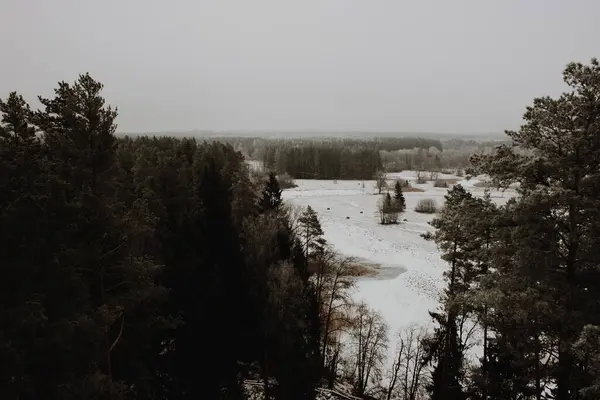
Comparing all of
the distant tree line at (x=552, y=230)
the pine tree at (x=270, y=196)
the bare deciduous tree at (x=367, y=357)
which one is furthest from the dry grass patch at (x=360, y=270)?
the distant tree line at (x=552, y=230)

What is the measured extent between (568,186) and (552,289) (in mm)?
2349

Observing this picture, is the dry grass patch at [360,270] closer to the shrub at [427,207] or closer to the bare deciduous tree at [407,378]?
the bare deciduous tree at [407,378]

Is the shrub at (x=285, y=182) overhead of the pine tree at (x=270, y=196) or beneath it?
beneath

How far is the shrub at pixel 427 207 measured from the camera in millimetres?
78625

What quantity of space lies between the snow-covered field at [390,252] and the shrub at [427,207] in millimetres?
1881

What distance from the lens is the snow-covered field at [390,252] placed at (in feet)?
107

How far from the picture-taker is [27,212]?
7875 mm

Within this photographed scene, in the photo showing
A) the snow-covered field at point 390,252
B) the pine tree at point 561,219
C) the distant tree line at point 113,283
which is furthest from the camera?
the snow-covered field at point 390,252

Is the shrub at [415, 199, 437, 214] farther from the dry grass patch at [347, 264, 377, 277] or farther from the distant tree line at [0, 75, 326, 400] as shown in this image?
the distant tree line at [0, 75, 326, 400]

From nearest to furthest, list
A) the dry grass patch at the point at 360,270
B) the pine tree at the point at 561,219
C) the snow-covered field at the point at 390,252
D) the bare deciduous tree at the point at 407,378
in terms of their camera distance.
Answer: the pine tree at the point at 561,219, the bare deciduous tree at the point at 407,378, the snow-covered field at the point at 390,252, the dry grass patch at the point at 360,270

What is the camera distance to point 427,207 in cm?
7912

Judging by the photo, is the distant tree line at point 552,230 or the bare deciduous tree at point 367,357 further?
the bare deciduous tree at point 367,357

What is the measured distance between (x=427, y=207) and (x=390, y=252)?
32466 millimetres

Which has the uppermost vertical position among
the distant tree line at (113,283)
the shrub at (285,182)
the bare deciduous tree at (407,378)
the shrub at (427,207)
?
the distant tree line at (113,283)
